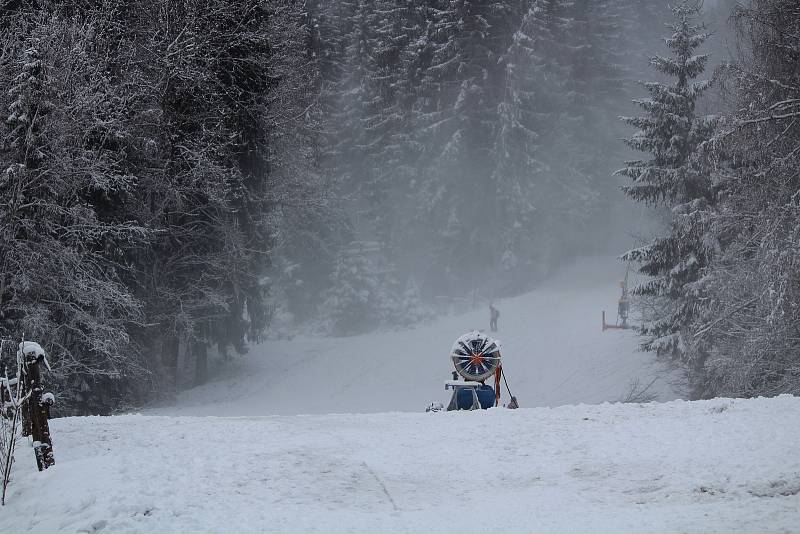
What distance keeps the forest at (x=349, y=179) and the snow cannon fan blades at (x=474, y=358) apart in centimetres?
628

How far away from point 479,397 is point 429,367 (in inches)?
710

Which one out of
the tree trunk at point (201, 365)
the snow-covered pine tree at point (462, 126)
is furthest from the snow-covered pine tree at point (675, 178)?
the snow-covered pine tree at point (462, 126)

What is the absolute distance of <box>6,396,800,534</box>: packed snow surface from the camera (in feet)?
17.9

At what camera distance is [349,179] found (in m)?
44.2

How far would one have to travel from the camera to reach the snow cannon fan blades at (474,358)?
1138cm

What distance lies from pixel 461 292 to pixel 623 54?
2344 centimetres

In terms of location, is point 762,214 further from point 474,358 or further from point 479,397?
point 479,397

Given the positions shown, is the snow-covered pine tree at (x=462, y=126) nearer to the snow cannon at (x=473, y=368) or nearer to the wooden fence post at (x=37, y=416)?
the snow cannon at (x=473, y=368)

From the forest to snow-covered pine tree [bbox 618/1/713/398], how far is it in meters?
0.08

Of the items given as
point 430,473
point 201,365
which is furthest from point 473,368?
point 201,365

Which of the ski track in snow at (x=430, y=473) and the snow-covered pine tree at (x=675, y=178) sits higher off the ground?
the snow-covered pine tree at (x=675, y=178)

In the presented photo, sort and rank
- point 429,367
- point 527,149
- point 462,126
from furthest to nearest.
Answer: point 462,126 → point 527,149 → point 429,367

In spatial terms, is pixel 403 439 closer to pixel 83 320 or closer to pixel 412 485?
pixel 412 485

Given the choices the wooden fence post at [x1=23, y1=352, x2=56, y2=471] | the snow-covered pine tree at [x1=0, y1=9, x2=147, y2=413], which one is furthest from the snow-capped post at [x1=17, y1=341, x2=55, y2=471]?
the snow-covered pine tree at [x1=0, y1=9, x2=147, y2=413]
